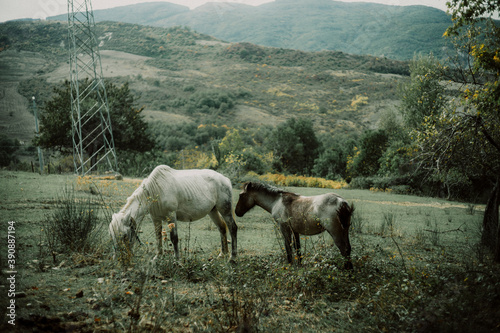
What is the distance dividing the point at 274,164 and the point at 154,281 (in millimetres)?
29265

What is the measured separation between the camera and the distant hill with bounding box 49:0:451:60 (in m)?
109

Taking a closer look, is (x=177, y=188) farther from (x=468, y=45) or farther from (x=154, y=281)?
(x=468, y=45)

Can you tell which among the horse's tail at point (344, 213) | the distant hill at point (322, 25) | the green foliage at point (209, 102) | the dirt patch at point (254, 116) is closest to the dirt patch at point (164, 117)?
the green foliage at point (209, 102)

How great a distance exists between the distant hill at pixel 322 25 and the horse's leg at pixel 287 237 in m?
105

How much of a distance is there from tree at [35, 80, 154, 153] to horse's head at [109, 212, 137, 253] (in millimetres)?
22914

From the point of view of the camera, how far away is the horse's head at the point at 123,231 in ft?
17.6

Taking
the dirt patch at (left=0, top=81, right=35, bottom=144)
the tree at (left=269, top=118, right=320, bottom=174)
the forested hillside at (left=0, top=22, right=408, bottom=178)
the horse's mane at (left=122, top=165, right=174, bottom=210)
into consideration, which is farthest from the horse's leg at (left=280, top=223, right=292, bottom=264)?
the tree at (left=269, top=118, right=320, bottom=174)

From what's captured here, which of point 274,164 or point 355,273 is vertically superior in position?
point 355,273

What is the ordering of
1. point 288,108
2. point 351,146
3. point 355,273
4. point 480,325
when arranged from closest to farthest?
point 480,325, point 355,273, point 351,146, point 288,108

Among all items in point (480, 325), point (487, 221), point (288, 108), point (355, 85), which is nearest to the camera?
point (480, 325)

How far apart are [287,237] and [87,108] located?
980 inches

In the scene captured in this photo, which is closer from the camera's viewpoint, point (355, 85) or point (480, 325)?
point (480, 325)

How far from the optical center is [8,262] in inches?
189

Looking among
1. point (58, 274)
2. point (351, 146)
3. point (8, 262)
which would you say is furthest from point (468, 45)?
point (351, 146)
